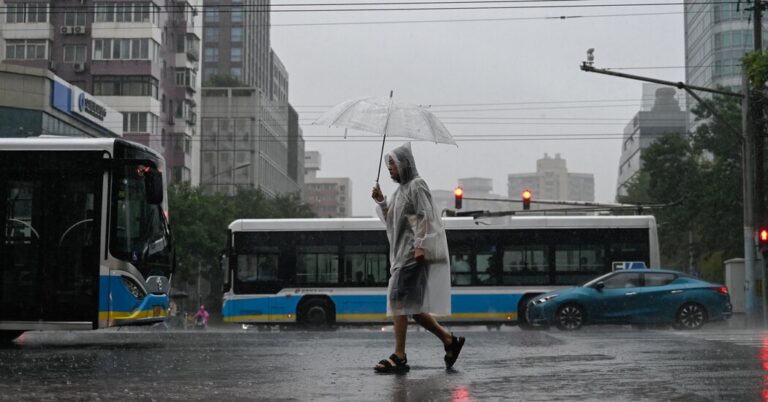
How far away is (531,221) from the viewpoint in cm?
2798

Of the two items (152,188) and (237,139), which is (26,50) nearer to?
(237,139)

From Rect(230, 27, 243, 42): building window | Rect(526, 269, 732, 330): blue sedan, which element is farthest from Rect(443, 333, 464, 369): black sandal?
Rect(230, 27, 243, 42): building window

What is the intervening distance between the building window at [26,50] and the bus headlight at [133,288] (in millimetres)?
58237

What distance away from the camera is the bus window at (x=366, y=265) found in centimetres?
2814

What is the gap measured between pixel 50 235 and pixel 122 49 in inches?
2357

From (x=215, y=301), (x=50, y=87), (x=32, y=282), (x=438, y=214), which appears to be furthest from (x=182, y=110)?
(x=438, y=214)

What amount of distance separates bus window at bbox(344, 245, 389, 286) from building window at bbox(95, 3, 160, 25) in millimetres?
46586

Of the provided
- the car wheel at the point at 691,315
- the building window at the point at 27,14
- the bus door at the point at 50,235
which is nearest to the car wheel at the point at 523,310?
the car wheel at the point at 691,315

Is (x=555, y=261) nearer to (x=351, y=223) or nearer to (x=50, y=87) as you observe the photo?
(x=351, y=223)

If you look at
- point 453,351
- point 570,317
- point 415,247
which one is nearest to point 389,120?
point 415,247

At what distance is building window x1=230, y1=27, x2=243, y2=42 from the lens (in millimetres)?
145875

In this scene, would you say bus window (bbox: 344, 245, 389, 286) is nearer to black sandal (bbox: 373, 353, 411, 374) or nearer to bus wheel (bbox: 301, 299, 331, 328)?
bus wheel (bbox: 301, 299, 331, 328)

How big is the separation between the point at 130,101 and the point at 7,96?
25248mm

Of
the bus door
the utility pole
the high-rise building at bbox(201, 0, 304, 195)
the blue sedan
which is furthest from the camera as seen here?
the high-rise building at bbox(201, 0, 304, 195)
